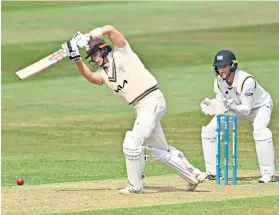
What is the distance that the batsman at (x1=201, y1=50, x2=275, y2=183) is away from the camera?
46.8 feet

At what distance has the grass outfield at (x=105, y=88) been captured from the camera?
59.8ft

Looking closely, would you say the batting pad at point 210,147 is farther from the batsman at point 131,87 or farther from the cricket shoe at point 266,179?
the batsman at point 131,87

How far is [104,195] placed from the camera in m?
13.0

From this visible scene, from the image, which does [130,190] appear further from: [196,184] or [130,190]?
[196,184]

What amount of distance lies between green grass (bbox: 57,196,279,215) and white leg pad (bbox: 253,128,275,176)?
2.39m

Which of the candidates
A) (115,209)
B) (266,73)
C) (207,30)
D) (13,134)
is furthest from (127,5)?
(115,209)

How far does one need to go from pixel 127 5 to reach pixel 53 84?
17.7 m

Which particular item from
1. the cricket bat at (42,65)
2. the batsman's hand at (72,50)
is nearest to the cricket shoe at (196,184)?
the batsman's hand at (72,50)

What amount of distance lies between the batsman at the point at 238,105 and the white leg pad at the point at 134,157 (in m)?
1.49

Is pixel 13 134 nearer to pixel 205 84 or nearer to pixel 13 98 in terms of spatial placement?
pixel 13 98

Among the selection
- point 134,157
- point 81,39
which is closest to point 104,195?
point 134,157

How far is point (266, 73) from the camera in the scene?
29031 mm

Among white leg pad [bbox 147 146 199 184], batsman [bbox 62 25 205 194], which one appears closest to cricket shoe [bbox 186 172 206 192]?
white leg pad [bbox 147 146 199 184]

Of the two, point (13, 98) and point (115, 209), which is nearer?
point (115, 209)
